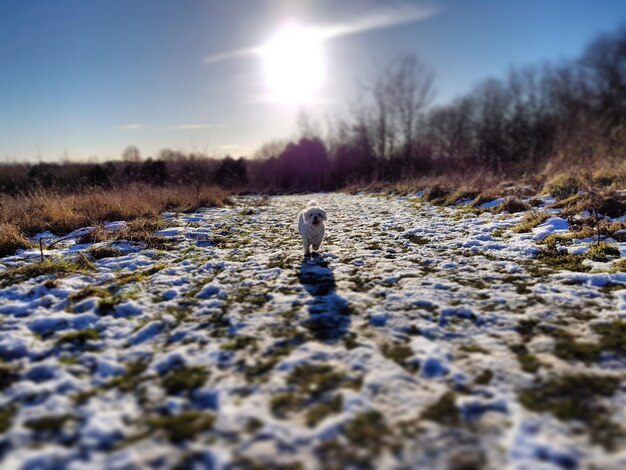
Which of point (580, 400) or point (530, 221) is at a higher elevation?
point (530, 221)

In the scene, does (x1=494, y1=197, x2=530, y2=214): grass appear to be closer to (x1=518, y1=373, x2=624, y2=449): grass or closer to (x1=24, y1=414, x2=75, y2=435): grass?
(x1=518, y1=373, x2=624, y2=449): grass

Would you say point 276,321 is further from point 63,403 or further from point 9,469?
point 9,469

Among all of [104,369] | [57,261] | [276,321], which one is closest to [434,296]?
[276,321]

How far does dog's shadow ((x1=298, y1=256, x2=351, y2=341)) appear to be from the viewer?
3.22 metres

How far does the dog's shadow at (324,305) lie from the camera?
3217 mm

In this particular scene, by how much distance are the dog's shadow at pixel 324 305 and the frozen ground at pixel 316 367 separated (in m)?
0.03

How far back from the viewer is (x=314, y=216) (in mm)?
5926

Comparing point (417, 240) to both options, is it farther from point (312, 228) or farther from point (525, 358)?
point (525, 358)

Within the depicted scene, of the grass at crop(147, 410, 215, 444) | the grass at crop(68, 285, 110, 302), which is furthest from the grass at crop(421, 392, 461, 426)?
the grass at crop(68, 285, 110, 302)

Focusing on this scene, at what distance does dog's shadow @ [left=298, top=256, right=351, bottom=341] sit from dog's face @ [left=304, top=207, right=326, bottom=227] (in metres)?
0.83

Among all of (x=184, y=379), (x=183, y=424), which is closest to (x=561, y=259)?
(x=184, y=379)

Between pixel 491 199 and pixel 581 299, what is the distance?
6.67 metres

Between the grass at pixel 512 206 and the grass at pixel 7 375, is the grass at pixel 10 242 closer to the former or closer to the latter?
the grass at pixel 7 375

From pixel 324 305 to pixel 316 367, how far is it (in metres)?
1.17
